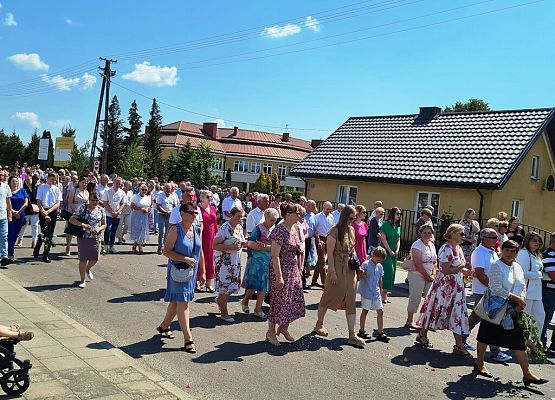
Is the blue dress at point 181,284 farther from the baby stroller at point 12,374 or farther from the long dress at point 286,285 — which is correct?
the baby stroller at point 12,374

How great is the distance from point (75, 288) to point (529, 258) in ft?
24.8

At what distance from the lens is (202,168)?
56500 millimetres

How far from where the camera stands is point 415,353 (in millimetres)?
7418

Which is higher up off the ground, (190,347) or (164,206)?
(164,206)

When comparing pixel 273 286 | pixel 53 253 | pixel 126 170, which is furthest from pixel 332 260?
pixel 126 170

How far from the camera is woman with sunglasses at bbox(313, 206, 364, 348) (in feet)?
24.2

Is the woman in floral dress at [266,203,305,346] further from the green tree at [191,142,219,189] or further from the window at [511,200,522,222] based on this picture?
the green tree at [191,142,219,189]

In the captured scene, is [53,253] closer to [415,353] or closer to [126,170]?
[415,353]

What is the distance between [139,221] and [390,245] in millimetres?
7153

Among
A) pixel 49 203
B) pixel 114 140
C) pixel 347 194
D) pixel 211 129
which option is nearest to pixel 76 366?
pixel 49 203

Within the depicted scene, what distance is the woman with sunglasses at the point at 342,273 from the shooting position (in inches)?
291

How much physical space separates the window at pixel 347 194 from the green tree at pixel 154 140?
45640 millimetres

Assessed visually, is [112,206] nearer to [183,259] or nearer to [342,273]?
[183,259]

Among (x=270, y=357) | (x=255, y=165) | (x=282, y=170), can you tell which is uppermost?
(x=255, y=165)
